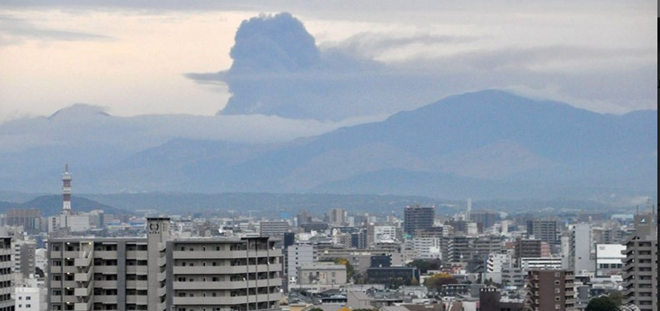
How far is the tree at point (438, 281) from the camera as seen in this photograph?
154 ft

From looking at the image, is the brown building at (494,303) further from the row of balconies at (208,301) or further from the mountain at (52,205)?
the mountain at (52,205)

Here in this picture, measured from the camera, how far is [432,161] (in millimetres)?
132000

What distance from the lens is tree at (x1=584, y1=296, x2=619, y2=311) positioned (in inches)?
1131

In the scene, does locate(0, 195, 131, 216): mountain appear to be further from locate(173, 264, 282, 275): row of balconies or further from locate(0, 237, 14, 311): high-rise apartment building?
locate(173, 264, 282, 275): row of balconies

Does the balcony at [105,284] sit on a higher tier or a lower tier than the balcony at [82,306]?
higher

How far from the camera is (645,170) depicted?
405 ft

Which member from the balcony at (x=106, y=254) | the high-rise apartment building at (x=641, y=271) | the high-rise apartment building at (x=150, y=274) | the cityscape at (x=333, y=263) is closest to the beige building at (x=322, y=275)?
the cityscape at (x=333, y=263)

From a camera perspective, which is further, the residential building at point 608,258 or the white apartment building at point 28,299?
the residential building at point 608,258

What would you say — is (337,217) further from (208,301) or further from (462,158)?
(208,301)

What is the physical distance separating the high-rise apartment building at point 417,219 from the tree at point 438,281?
29.7 m

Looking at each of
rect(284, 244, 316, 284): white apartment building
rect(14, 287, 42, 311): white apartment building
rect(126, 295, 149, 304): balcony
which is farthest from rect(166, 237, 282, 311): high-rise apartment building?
rect(284, 244, 316, 284): white apartment building

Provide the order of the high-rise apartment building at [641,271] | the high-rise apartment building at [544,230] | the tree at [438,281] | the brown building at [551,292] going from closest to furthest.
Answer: the high-rise apartment building at [641,271]
the brown building at [551,292]
the tree at [438,281]
the high-rise apartment building at [544,230]

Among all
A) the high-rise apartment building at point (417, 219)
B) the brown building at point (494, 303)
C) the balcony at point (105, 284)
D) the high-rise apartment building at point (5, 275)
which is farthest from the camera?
the high-rise apartment building at point (417, 219)

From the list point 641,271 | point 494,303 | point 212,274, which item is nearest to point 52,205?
point 494,303
